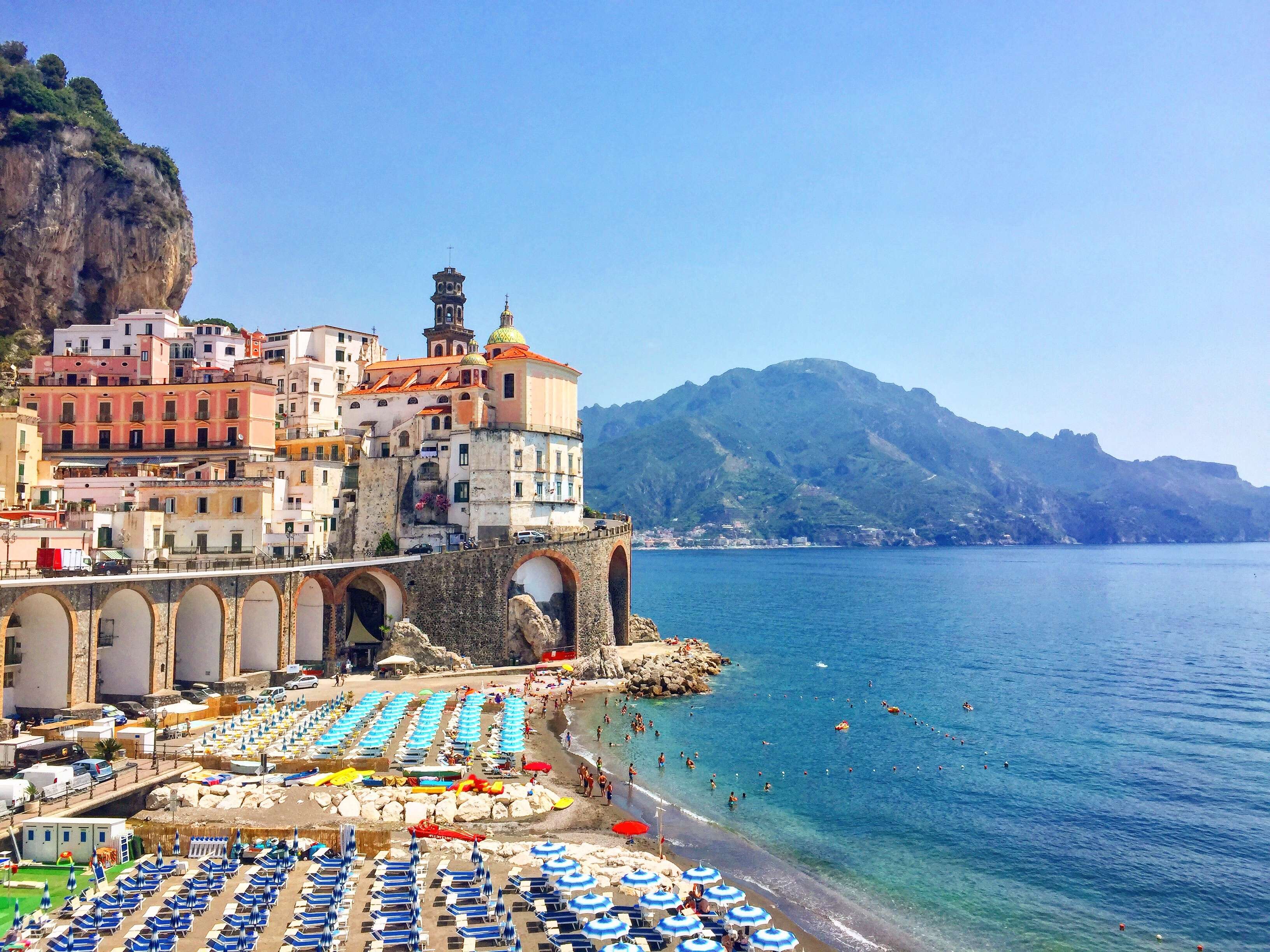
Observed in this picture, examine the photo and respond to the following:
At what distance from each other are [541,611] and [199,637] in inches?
962

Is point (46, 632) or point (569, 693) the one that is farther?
point (569, 693)

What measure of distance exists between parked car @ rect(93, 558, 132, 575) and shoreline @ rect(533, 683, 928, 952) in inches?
983

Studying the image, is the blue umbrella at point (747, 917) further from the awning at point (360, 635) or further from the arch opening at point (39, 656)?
the awning at point (360, 635)

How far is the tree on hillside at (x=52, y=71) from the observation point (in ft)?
343

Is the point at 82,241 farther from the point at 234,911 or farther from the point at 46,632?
the point at 234,911

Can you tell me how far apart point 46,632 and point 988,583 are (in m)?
168

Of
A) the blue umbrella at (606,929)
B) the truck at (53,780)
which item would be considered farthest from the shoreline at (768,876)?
the truck at (53,780)

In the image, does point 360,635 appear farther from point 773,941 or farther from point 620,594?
point 773,941

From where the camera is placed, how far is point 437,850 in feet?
114

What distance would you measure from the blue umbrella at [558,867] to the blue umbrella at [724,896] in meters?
4.54

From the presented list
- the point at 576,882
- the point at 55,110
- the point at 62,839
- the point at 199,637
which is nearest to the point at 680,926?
the point at 576,882

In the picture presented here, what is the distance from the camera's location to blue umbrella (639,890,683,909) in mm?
29469

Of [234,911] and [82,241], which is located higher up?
[82,241]

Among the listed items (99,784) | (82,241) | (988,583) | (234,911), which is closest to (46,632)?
(99,784)
